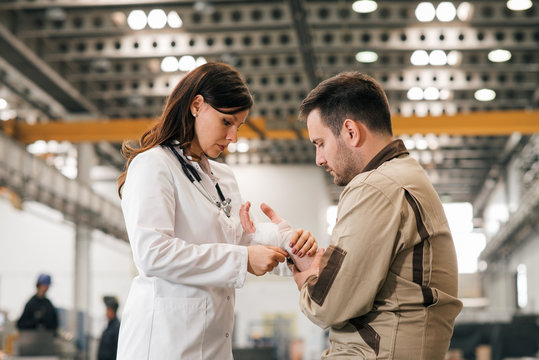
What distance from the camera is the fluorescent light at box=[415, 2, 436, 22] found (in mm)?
10039

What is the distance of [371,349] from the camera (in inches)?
78.5

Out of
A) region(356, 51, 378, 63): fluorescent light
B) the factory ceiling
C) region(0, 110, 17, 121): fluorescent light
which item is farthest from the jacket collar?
region(0, 110, 17, 121): fluorescent light

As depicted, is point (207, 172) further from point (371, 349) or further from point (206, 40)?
point (206, 40)

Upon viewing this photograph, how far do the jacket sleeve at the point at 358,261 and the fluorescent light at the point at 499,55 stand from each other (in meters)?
10.2

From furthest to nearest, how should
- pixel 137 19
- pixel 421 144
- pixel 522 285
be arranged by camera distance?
pixel 522 285
pixel 421 144
pixel 137 19

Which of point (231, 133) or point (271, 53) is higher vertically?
point (271, 53)

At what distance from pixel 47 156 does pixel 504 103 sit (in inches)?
439

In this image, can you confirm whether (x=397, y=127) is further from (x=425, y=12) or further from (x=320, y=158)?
(x=320, y=158)

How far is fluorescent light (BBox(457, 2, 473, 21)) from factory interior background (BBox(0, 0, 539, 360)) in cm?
2

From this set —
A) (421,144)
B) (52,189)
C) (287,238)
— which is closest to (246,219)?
(287,238)

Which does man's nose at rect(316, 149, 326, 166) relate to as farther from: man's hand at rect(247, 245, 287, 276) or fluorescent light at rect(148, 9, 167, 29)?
fluorescent light at rect(148, 9, 167, 29)

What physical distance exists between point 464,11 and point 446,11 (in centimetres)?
30

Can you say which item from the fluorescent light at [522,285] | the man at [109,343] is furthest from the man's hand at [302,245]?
the fluorescent light at [522,285]

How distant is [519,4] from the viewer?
378 inches
